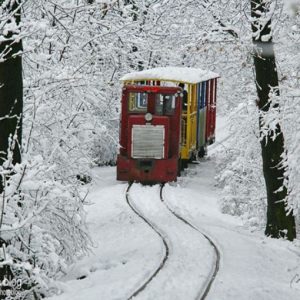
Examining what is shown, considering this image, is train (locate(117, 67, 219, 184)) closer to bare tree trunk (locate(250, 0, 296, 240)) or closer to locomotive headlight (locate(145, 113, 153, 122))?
locomotive headlight (locate(145, 113, 153, 122))

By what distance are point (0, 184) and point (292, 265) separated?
5096mm

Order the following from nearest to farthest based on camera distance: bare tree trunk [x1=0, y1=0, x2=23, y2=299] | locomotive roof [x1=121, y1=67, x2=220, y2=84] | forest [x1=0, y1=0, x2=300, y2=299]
→ forest [x1=0, y1=0, x2=300, y2=299] → bare tree trunk [x1=0, y1=0, x2=23, y2=299] → locomotive roof [x1=121, y1=67, x2=220, y2=84]

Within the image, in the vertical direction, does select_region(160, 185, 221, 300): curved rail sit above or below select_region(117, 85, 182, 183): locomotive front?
below

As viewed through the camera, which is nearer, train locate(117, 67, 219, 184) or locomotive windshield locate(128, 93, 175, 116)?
train locate(117, 67, 219, 184)

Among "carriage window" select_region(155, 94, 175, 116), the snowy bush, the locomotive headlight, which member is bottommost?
the snowy bush

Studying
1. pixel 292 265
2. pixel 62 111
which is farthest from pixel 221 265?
pixel 62 111

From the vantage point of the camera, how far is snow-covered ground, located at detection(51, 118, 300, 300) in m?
8.91

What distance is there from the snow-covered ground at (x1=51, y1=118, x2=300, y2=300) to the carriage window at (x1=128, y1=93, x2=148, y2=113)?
324 centimetres

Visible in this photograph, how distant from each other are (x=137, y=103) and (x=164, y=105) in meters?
0.80

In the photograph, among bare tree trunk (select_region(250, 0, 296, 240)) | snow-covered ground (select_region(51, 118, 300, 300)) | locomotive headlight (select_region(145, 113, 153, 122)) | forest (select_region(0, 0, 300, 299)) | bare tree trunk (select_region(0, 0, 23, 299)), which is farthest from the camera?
locomotive headlight (select_region(145, 113, 153, 122))

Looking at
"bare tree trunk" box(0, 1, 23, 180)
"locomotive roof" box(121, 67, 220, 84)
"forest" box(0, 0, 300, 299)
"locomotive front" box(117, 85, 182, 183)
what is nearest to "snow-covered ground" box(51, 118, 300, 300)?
"forest" box(0, 0, 300, 299)

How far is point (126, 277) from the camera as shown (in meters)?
9.41

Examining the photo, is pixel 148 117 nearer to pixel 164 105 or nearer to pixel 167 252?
pixel 164 105

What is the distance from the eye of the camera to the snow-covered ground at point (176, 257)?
8.91 m
